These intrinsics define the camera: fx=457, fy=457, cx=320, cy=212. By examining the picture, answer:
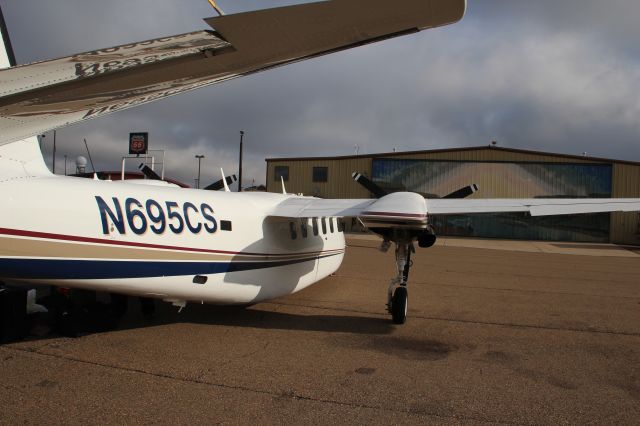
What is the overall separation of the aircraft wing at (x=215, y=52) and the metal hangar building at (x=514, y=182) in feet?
121

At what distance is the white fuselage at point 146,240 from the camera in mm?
5684

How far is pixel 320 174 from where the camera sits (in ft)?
141

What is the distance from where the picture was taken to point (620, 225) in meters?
36.8

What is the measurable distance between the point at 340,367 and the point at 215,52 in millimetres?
5098

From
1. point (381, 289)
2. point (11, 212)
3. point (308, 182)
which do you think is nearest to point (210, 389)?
point (11, 212)

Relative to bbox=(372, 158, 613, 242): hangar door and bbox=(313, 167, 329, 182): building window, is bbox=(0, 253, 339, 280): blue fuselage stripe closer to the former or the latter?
bbox=(372, 158, 613, 242): hangar door

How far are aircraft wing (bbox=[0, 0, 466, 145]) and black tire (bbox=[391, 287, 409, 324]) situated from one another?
22.1 feet

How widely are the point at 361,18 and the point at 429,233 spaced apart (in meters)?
7.10

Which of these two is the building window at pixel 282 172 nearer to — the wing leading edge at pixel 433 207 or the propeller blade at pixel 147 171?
the propeller blade at pixel 147 171

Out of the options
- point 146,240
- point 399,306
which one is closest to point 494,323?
point 399,306

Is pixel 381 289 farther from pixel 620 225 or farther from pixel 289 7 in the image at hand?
pixel 620 225

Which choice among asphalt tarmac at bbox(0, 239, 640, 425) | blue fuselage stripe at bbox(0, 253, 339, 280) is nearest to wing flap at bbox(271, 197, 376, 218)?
blue fuselage stripe at bbox(0, 253, 339, 280)

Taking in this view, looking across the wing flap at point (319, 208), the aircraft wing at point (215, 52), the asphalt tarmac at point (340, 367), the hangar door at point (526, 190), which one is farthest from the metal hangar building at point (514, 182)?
the aircraft wing at point (215, 52)

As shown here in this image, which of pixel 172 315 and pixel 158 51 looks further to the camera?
pixel 172 315
